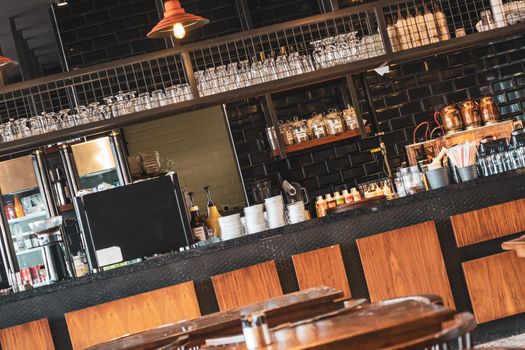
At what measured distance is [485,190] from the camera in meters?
6.17

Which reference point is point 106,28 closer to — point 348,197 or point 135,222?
point 348,197

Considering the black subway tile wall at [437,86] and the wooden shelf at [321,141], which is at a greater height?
the black subway tile wall at [437,86]

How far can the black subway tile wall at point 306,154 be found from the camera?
9055 millimetres

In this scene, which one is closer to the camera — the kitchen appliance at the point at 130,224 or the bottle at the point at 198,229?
the kitchen appliance at the point at 130,224

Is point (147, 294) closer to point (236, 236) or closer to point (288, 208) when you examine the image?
point (236, 236)

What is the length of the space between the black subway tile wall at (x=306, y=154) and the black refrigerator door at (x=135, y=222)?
279cm

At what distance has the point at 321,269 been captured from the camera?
6047 mm

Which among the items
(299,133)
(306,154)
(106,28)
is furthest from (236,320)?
(106,28)

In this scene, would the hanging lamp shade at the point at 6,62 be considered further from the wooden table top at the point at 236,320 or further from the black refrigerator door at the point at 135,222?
the wooden table top at the point at 236,320

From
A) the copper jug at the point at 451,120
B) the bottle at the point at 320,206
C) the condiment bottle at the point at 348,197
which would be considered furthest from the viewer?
the copper jug at the point at 451,120

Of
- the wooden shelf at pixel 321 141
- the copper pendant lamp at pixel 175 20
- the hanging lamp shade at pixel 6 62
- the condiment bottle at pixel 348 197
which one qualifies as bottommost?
the condiment bottle at pixel 348 197

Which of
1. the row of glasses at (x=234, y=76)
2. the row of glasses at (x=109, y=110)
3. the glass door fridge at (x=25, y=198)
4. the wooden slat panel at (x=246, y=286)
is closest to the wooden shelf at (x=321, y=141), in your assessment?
the row of glasses at (x=234, y=76)

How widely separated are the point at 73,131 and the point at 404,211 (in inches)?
104

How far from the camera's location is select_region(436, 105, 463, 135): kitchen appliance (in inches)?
351
